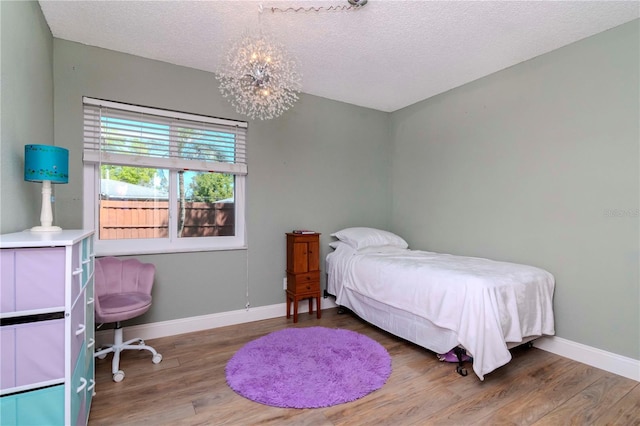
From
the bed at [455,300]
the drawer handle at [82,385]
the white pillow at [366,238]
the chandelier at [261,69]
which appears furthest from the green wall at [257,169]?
the drawer handle at [82,385]

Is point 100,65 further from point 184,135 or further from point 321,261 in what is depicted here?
point 321,261

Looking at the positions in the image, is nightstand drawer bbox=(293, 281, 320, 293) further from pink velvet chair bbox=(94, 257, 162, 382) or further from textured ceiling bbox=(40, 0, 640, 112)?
textured ceiling bbox=(40, 0, 640, 112)

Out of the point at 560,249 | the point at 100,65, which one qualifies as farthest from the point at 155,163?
the point at 560,249

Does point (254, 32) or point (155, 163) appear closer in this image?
point (254, 32)

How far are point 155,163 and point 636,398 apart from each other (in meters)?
4.01

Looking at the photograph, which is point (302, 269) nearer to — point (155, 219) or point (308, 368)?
point (308, 368)

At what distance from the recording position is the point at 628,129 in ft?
7.47

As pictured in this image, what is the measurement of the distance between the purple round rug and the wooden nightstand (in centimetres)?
47

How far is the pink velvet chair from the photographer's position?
7.19 feet

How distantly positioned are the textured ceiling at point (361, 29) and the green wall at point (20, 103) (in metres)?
0.38

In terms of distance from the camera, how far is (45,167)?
1.65 metres

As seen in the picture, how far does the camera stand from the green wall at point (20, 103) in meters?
1.54

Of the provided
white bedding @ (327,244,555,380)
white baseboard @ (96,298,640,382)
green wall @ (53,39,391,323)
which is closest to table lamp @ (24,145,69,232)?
green wall @ (53,39,391,323)

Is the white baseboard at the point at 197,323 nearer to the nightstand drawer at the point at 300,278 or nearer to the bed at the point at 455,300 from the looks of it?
the nightstand drawer at the point at 300,278
